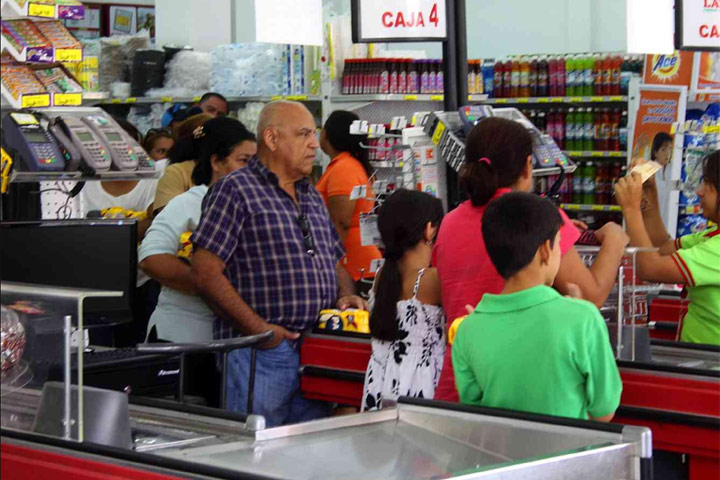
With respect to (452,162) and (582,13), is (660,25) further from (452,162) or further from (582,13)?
(582,13)

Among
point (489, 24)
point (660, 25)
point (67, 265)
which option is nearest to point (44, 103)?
point (67, 265)

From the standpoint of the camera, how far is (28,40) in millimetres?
3832

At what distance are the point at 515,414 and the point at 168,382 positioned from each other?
6.02 feet

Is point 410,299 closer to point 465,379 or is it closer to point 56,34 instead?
point 465,379

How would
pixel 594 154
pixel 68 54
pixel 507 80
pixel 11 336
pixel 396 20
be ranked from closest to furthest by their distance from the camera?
pixel 11 336 → pixel 68 54 → pixel 396 20 → pixel 594 154 → pixel 507 80

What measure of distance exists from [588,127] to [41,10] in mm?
6156

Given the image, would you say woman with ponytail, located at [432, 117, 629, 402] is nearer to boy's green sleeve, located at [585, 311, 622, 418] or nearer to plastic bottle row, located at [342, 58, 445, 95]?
boy's green sleeve, located at [585, 311, 622, 418]

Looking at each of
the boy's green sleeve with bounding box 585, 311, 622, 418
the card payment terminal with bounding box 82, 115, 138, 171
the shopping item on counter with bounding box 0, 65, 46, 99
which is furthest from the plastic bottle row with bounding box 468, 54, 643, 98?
the boy's green sleeve with bounding box 585, 311, 622, 418

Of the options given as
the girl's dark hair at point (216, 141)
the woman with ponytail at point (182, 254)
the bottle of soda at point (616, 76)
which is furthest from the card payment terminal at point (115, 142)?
the bottle of soda at point (616, 76)

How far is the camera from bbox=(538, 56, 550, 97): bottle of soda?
9.35 metres

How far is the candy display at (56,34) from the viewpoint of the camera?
389cm

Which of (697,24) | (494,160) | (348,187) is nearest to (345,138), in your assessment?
(348,187)

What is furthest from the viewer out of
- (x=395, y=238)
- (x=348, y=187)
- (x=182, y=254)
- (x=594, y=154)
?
(x=594, y=154)

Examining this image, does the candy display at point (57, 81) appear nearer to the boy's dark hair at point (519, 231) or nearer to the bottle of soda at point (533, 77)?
the boy's dark hair at point (519, 231)
